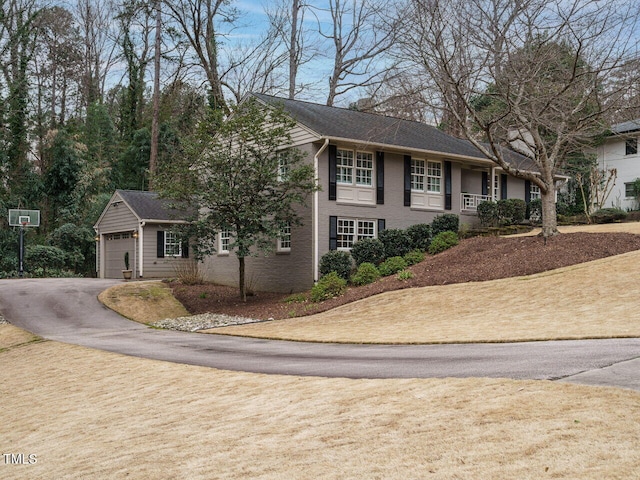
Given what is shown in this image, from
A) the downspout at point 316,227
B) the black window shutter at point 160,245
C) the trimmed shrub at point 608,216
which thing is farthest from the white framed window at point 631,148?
the black window shutter at point 160,245

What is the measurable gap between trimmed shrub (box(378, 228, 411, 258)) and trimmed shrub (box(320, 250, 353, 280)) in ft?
5.85

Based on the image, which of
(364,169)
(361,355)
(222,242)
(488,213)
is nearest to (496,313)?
(361,355)

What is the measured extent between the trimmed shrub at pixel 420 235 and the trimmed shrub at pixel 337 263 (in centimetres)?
284

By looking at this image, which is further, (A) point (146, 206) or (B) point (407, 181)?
(A) point (146, 206)

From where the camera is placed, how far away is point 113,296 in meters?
23.9

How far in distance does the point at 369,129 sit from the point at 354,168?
219cm

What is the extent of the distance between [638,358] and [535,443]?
14.3 feet

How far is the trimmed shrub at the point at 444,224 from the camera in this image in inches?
1030

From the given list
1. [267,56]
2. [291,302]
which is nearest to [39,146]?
[267,56]

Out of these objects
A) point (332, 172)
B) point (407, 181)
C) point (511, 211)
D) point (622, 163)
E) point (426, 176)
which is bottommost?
point (511, 211)

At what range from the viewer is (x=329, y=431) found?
253 inches

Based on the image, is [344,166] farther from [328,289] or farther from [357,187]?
[328,289]

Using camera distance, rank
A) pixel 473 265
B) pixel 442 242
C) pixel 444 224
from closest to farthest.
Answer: pixel 473 265
pixel 442 242
pixel 444 224

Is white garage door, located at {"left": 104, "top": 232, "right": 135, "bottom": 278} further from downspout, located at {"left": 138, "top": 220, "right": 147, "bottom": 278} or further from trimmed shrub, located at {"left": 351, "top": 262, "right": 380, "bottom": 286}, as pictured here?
trimmed shrub, located at {"left": 351, "top": 262, "right": 380, "bottom": 286}
